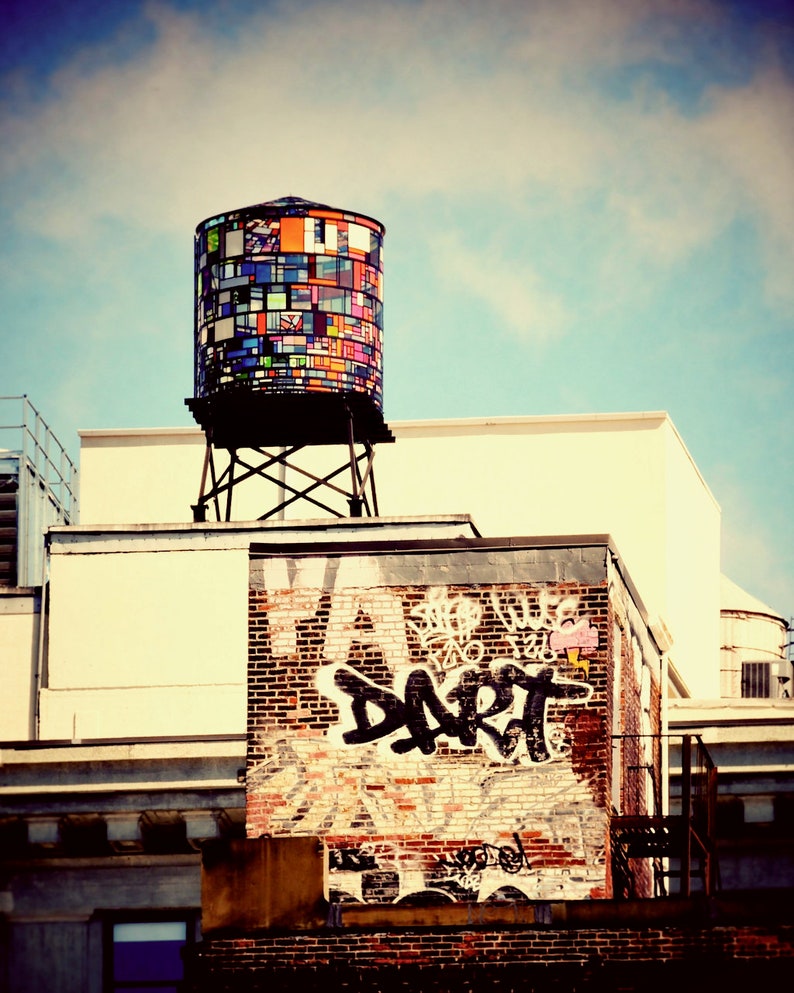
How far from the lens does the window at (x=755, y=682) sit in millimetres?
57000

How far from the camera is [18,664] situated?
37.7 metres

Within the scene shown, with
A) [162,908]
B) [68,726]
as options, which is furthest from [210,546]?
[162,908]

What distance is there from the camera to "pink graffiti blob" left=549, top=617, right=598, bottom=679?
22641 millimetres

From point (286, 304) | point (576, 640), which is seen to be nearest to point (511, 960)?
point (576, 640)

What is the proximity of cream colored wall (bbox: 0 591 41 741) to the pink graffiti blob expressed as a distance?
17092mm

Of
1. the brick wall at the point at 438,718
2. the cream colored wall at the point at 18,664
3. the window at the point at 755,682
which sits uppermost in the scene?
the window at the point at 755,682

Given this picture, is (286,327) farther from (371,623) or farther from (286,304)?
(371,623)

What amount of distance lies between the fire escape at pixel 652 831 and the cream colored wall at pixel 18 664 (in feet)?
43.8

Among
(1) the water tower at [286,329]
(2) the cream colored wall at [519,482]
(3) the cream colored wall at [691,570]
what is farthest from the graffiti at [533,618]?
(2) the cream colored wall at [519,482]

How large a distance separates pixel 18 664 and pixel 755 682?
2573 centimetres

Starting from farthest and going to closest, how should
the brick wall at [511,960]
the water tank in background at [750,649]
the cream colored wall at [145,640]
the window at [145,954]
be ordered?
the water tank in background at [750,649]
the cream colored wall at [145,640]
the window at [145,954]
the brick wall at [511,960]

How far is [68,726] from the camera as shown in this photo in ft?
121

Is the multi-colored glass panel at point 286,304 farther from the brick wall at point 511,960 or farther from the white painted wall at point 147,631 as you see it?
the brick wall at point 511,960

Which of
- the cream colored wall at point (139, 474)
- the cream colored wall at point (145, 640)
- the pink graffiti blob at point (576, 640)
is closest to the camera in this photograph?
the pink graffiti blob at point (576, 640)
